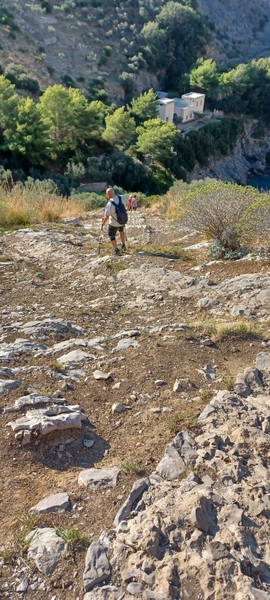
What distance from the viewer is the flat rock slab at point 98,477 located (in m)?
2.72

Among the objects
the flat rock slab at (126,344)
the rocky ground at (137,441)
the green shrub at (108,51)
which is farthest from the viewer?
the green shrub at (108,51)

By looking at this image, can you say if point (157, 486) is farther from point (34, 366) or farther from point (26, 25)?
point (26, 25)

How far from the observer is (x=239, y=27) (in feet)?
208

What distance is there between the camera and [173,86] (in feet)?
153

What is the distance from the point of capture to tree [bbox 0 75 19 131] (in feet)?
75.5

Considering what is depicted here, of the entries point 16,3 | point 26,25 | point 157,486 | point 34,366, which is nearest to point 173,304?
point 34,366

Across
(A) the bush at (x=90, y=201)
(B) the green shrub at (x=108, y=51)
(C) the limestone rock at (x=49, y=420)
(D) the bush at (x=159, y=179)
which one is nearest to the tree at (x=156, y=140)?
(D) the bush at (x=159, y=179)

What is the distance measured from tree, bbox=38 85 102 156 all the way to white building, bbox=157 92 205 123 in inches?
458

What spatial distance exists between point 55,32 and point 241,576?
1907 inches

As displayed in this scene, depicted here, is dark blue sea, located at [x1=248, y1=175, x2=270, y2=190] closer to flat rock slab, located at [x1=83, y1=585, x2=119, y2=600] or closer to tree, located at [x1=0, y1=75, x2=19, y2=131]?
tree, located at [x1=0, y1=75, x2=19, y2=131]

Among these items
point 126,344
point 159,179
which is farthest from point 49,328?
point 159,179

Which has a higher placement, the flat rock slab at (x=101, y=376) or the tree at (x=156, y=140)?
the flat rock slab at (x=101, y=376)

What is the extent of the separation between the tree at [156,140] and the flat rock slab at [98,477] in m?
29.9

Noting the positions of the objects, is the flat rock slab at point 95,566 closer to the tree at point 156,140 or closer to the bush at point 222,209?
the bush at point 222,209
